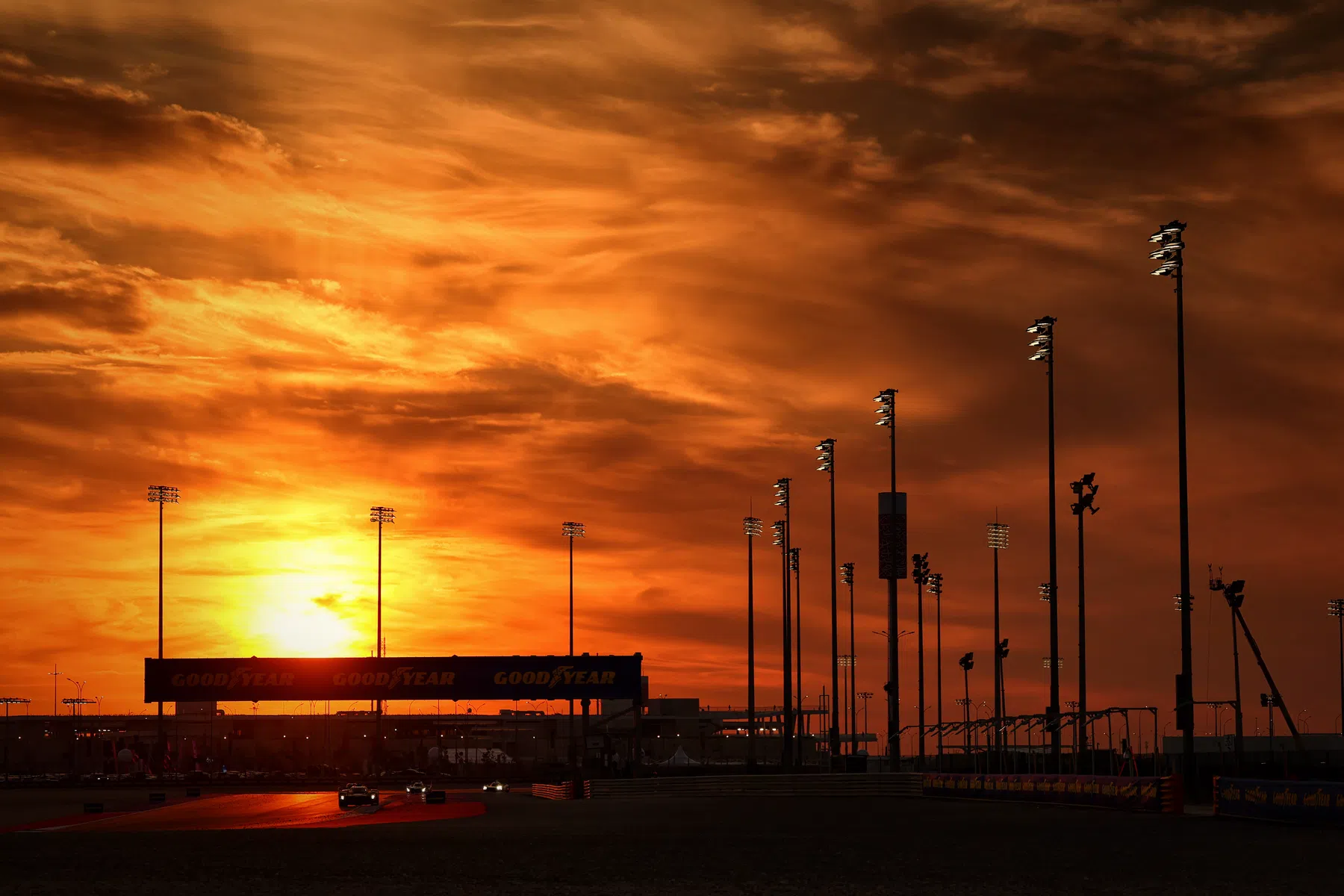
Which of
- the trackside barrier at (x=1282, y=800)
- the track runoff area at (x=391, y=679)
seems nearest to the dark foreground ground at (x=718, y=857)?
the trackside barrier at (x=1282, y=800)

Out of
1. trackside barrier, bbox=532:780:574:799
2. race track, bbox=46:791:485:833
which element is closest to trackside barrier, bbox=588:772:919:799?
trackside barrier, bbox=532:780:574:799

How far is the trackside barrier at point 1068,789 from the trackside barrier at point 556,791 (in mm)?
17957

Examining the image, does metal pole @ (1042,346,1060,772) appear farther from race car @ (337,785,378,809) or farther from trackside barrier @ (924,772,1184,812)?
race car @ (337,785,378,809)

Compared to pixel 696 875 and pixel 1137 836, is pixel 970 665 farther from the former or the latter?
pixel 696 875

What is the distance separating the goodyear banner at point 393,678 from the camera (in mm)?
91812

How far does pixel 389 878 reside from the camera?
29078 millimetres

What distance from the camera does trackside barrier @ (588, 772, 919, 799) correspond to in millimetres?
65812

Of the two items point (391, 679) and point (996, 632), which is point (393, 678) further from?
point (996, 632)

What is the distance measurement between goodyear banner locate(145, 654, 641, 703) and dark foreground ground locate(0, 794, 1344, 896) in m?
43.0

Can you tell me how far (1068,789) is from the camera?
5050 cm

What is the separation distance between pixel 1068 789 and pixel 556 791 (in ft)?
106

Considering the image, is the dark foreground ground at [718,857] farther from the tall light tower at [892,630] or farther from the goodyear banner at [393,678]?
the goodyear banner at [393,678]

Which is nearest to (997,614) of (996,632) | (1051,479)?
(996,632)

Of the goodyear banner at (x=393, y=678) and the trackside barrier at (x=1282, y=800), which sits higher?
the goodyear banner at (x=393, y=678)
